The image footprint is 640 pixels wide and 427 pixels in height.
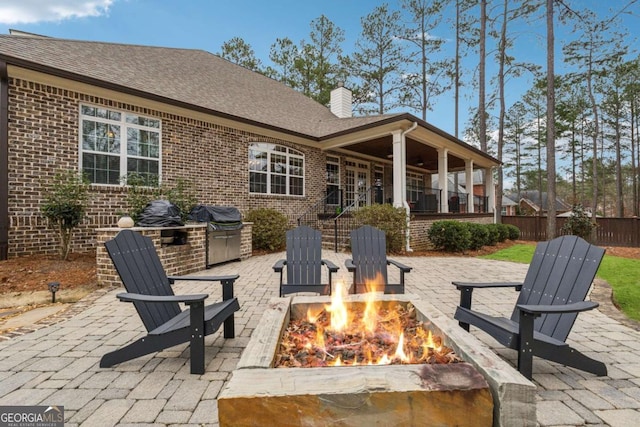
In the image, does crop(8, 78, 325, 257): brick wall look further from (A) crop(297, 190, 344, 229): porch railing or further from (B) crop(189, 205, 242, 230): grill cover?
(A) crop(297, 190, 344, 229): porch railing

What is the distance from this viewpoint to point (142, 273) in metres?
2.59

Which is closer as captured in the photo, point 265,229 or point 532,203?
point 265,229

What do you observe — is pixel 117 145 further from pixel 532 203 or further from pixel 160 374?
pixel 532 203

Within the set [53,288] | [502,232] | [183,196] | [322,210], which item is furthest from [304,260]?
[502,232]

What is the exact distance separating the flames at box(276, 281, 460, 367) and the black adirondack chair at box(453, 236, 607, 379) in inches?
21.7

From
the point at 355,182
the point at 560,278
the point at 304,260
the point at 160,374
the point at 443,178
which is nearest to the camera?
the point at 160,374

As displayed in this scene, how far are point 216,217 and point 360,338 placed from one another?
205 inches

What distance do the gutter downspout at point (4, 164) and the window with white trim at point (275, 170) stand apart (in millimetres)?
5479

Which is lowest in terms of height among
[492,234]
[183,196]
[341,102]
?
[492,234]

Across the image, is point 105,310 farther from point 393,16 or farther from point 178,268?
point 393,16

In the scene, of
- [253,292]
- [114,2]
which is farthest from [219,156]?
[114,2]

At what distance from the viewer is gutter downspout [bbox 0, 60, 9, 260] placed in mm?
5539

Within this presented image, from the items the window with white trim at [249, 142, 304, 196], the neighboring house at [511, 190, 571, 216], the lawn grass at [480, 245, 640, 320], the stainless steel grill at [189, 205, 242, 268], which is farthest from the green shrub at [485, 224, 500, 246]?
the neighboring house at [511, 190, 571, 216]

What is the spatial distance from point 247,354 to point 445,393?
94cm
